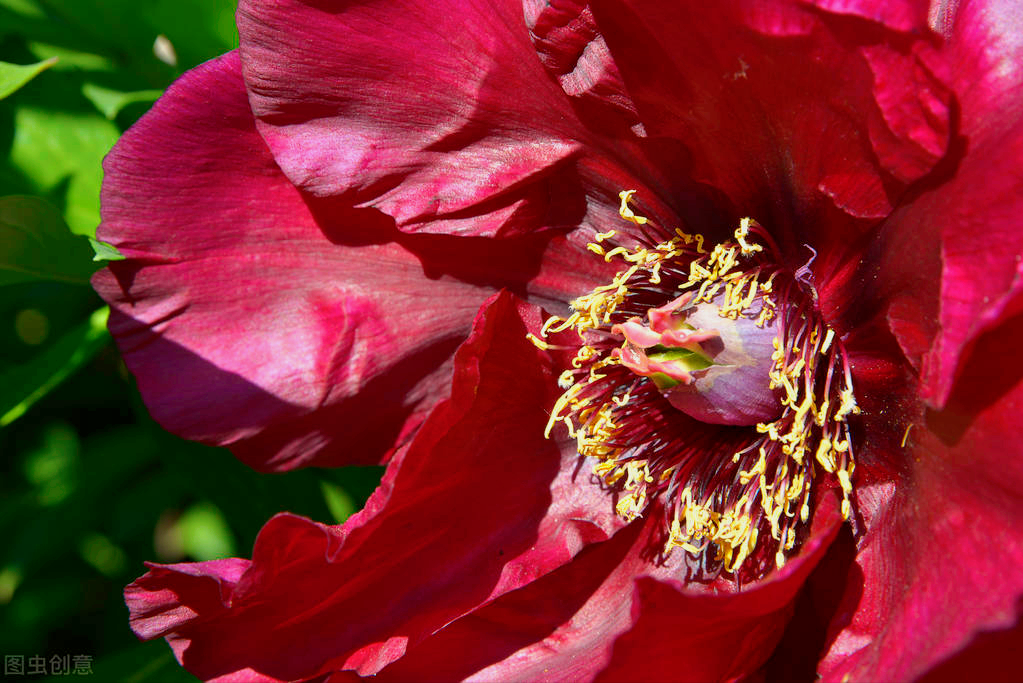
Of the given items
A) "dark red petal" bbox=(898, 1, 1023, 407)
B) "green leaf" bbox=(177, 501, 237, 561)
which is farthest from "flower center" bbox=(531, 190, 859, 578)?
"green leaf" bbox=(177, 501, 237, 561)

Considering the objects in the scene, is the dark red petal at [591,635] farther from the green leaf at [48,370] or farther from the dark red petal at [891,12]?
the green leaf at [48,370]

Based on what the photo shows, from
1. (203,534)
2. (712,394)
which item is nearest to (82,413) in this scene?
(203,534)

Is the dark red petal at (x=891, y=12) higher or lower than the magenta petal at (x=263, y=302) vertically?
higher

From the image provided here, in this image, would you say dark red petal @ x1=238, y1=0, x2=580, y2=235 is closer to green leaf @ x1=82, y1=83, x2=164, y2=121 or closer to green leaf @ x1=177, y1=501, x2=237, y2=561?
green leaf @ x1=82, y1=83, x2=164, y2=121

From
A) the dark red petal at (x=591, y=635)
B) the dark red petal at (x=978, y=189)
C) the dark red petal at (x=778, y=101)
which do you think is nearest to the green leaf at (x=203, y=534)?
the dark red petal at (x=591, y=635)

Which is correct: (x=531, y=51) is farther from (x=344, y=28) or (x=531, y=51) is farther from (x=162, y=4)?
(x=162, y=4)

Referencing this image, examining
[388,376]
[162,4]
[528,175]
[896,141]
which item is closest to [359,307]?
[388,376]

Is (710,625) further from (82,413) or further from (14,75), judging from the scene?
(82,413)
